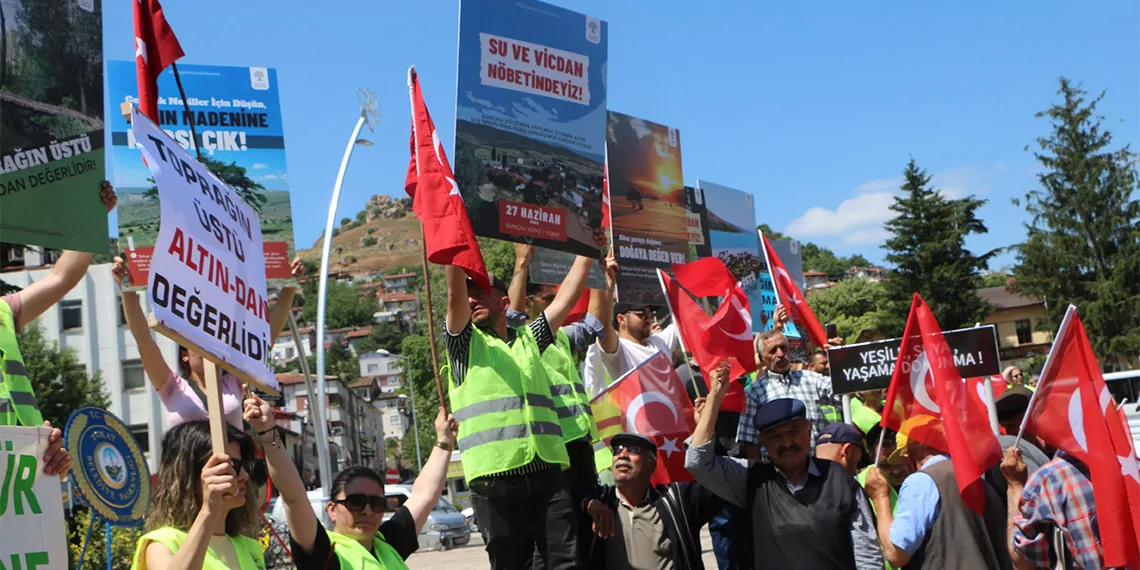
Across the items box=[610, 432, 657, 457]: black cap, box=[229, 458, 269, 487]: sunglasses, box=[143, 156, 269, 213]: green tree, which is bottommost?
box=[610, 432, 657, 457]: black cap

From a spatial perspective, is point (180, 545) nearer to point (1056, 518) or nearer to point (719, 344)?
point (1056, 518)

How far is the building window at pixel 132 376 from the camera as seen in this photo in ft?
212

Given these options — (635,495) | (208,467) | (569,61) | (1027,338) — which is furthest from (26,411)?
(1027,338)

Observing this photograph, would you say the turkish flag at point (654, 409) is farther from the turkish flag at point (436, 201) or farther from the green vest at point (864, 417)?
the green vest at point (864, 417)

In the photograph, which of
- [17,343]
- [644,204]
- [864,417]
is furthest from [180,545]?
[864,417]

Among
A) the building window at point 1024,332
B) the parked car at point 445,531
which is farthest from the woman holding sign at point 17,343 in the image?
the building window at point 1024,332

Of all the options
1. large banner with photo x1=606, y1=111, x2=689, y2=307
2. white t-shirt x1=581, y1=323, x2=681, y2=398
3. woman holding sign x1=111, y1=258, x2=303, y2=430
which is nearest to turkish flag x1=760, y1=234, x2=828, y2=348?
large banner with photo x1=606, y1=111, x2=689, y2=307

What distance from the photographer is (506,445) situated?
619 centimetres

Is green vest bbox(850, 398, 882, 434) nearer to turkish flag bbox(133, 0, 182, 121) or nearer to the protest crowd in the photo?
the protest crowd

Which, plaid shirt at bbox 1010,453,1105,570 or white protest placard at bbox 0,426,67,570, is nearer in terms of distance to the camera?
white protest placard at bbox 0,426,67,570

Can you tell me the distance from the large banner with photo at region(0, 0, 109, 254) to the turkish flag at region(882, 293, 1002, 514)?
171 inches

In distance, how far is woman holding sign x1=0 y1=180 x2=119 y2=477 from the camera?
167 inches

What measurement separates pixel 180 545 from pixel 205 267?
0.87 meters

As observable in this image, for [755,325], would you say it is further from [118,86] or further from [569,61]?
[118,86]
